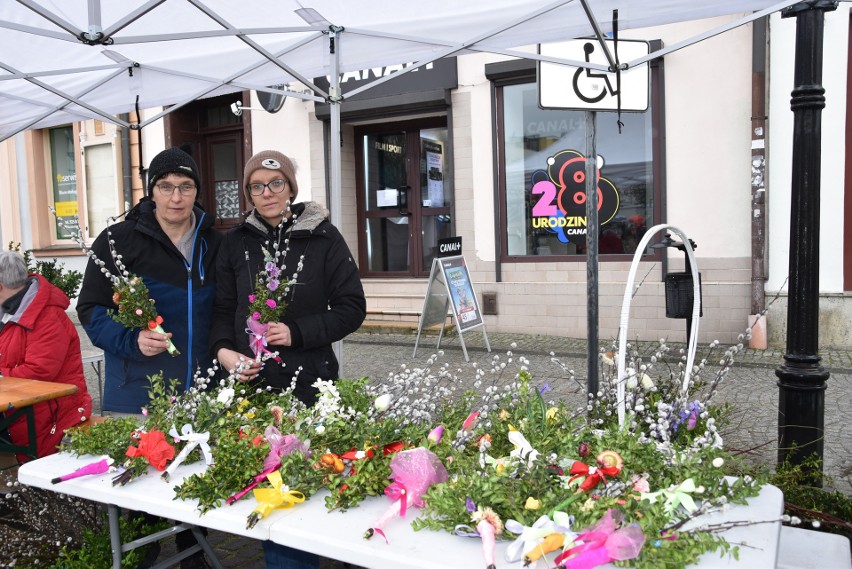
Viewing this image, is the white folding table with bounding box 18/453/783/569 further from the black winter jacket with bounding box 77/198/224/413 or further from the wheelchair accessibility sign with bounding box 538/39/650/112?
the wheelchair accessibility sign with bounding box 538/39/650/112

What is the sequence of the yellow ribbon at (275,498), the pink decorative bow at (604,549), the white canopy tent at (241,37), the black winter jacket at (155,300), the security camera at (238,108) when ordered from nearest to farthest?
the pink decorative bow at (604,549)
the yellow ribbon at (275,498)
the black winter jacket at (155,300)
the white canopy tent at (241,37)
the security camera at (238,108)

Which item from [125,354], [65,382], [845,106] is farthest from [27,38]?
[845,106]

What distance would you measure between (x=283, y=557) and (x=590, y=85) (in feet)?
7.92

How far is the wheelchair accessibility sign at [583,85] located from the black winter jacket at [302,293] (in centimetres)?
121

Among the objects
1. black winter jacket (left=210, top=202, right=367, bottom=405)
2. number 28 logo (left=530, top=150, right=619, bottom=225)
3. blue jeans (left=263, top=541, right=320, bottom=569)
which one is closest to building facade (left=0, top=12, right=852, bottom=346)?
number 28 logo (left=530, top=150, right=619, bottom=225)

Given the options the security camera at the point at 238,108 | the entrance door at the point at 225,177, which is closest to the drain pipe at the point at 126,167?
the entrance door at the point at 225,177

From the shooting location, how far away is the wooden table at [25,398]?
3.11 m

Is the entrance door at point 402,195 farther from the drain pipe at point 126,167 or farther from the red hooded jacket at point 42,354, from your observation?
the red hooded jacket at point 42,354

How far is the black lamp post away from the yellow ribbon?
2.04 metres

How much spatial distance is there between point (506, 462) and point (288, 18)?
2815 millimetres

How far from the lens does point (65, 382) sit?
147 inches

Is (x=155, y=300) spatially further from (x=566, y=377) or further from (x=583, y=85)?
(x=566, y=377)

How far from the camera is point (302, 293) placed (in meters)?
2.95

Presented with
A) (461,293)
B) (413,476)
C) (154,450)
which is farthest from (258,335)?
(461,293)
